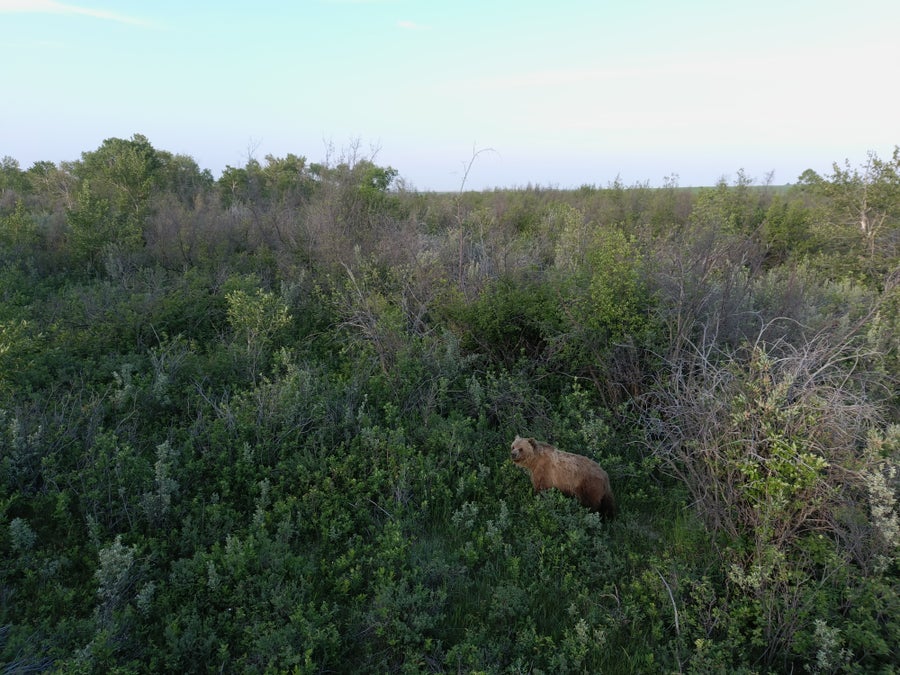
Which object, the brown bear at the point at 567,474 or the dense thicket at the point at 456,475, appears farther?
the brown bear at the point at 567,474

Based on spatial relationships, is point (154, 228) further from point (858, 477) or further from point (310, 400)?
point (858, 477)

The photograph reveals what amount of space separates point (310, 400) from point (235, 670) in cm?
241

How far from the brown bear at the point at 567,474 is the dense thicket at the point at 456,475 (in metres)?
0.11

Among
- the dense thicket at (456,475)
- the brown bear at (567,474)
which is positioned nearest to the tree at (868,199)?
the dense thicket at (456,475)

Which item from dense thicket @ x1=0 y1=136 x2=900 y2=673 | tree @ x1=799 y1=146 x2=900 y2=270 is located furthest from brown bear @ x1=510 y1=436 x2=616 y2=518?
tree @ x1=799 y1=146 x2=900 y2=270

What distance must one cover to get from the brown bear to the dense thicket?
0.11m

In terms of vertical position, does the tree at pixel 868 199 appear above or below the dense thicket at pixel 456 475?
above

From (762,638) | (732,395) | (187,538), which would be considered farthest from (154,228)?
(762,638)

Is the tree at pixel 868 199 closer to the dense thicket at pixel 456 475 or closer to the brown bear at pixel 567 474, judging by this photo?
the dense thicket at pixel 456 475

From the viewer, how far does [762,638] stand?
8.57 ft

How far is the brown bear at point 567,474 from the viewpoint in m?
3.70

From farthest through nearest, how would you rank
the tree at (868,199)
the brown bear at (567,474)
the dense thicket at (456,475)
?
the tree at (868,199), the brown bear at (567,474), the dense thicket at (456,475)

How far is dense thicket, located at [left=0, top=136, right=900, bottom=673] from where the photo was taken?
2.61m

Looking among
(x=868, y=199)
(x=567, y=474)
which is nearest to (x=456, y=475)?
(x=567, y=474)
